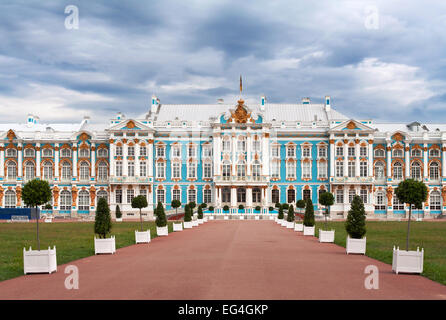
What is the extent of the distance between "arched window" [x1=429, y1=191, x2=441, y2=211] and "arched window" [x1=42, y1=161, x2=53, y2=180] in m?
50.5

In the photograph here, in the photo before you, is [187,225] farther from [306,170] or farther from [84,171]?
[84,171]

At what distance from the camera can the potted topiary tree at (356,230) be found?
21.0 metres

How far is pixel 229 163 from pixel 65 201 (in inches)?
891

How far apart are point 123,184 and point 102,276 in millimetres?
52690

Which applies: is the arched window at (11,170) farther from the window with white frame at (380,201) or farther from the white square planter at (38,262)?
the white square planter at (38,262)

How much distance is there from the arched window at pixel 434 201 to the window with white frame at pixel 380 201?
231 inches

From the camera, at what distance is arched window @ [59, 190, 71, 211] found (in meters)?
68.1

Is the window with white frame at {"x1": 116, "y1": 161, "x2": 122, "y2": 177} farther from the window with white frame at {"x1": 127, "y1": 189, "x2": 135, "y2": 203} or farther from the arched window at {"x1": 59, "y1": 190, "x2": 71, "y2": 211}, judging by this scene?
the arched window at {"x1": 59, "y1": 190, "x2": 71, "y2": 211}

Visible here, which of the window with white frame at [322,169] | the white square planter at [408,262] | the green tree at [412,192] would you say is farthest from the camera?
the window with white frame at [322,169]

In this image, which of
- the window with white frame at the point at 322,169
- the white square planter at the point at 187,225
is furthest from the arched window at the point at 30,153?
the window with white frame at the point at 322,169

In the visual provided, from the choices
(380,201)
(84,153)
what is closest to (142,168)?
(84,153)

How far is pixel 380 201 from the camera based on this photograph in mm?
66812

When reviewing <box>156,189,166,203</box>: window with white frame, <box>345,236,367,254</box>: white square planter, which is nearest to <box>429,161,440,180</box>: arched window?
<box>156,189,166,203</box>: window with white frame
